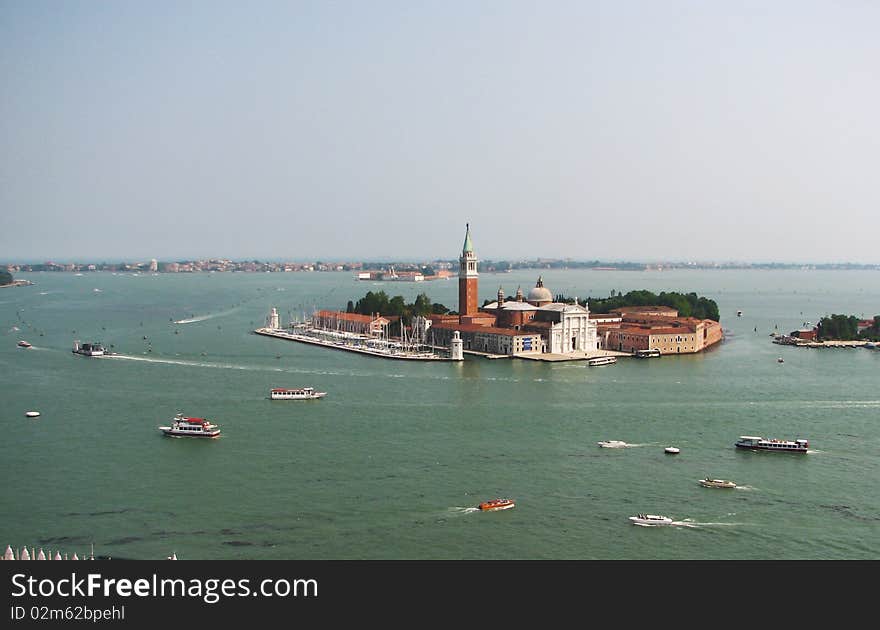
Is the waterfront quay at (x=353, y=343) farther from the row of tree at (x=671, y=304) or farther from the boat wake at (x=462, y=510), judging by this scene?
the boat wake at (x=462, y=510)

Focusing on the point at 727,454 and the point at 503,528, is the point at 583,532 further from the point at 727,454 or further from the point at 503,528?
the point at 727,454

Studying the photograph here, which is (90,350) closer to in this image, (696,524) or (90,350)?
(90,350)

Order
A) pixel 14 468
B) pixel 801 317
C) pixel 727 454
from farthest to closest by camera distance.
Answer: pixel 801 317 → pixel 727 454 → pixel 14 468

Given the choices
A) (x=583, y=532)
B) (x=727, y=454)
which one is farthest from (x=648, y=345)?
(x=583, y=532)

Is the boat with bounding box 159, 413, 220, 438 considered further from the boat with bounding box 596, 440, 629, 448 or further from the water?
the boat with bounding box 596, 440, 629, 448

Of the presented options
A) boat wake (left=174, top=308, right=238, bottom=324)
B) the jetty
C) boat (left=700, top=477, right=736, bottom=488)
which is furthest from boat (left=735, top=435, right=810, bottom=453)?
boat wake (left=174, top=308, right=238, bottom=324)

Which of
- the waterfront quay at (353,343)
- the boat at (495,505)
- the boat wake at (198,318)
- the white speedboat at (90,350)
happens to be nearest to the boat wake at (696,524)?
the boat at (495,505)
